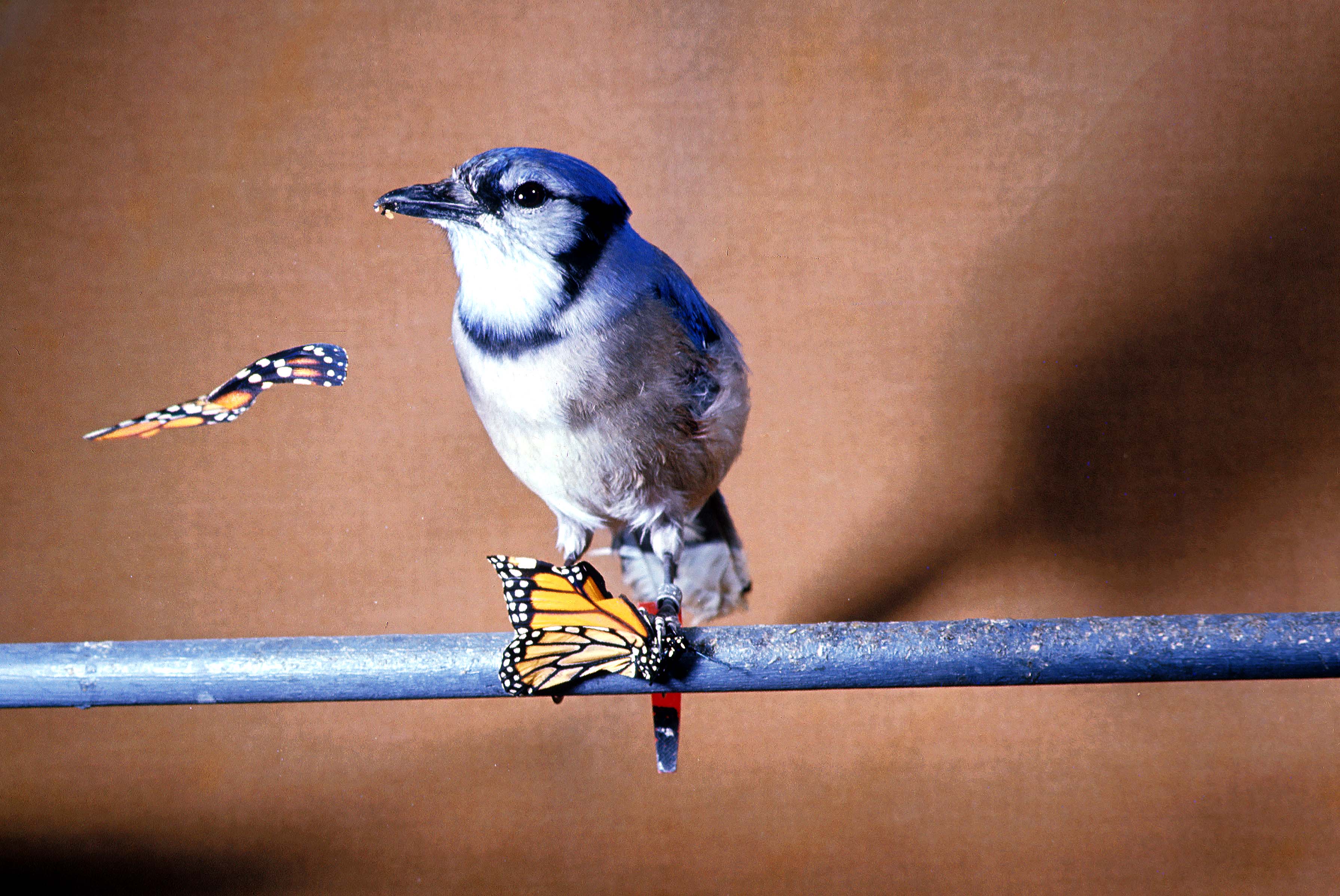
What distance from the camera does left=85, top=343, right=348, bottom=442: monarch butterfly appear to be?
0.80 metres


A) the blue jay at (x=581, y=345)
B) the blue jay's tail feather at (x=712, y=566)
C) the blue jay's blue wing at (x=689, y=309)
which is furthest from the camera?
the blue jay's tail feather at (x=712, y=566)

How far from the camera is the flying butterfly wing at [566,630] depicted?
0.79 metres

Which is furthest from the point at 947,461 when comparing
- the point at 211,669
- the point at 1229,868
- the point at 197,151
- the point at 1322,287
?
the point at 197,151

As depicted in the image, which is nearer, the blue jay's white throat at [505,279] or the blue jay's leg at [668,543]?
the blue jay's white throat at [505,279]

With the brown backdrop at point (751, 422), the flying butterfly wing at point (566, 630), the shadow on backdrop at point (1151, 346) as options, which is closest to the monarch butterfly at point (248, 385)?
the flying butterfly wing at point (566, 630)

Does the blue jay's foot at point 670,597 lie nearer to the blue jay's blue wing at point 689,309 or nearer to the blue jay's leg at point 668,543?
the blue jay's leg at point 668,543

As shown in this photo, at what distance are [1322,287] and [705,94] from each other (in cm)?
92

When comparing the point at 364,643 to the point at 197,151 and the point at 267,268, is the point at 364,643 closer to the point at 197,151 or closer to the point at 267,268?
the point at 267,268

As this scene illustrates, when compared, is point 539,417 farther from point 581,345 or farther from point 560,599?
point 560,599

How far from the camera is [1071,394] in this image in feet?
4.50

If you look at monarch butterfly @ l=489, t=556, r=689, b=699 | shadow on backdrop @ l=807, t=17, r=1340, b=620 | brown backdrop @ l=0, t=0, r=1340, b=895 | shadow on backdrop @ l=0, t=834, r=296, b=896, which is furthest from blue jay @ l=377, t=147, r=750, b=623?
shadow on backdrop @ l=0, t=834, r=296, b=896

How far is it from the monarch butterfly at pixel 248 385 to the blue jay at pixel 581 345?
0.50 ft

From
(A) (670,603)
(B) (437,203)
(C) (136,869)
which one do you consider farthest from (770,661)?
(C) (136,869)

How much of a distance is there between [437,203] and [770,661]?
52cm
